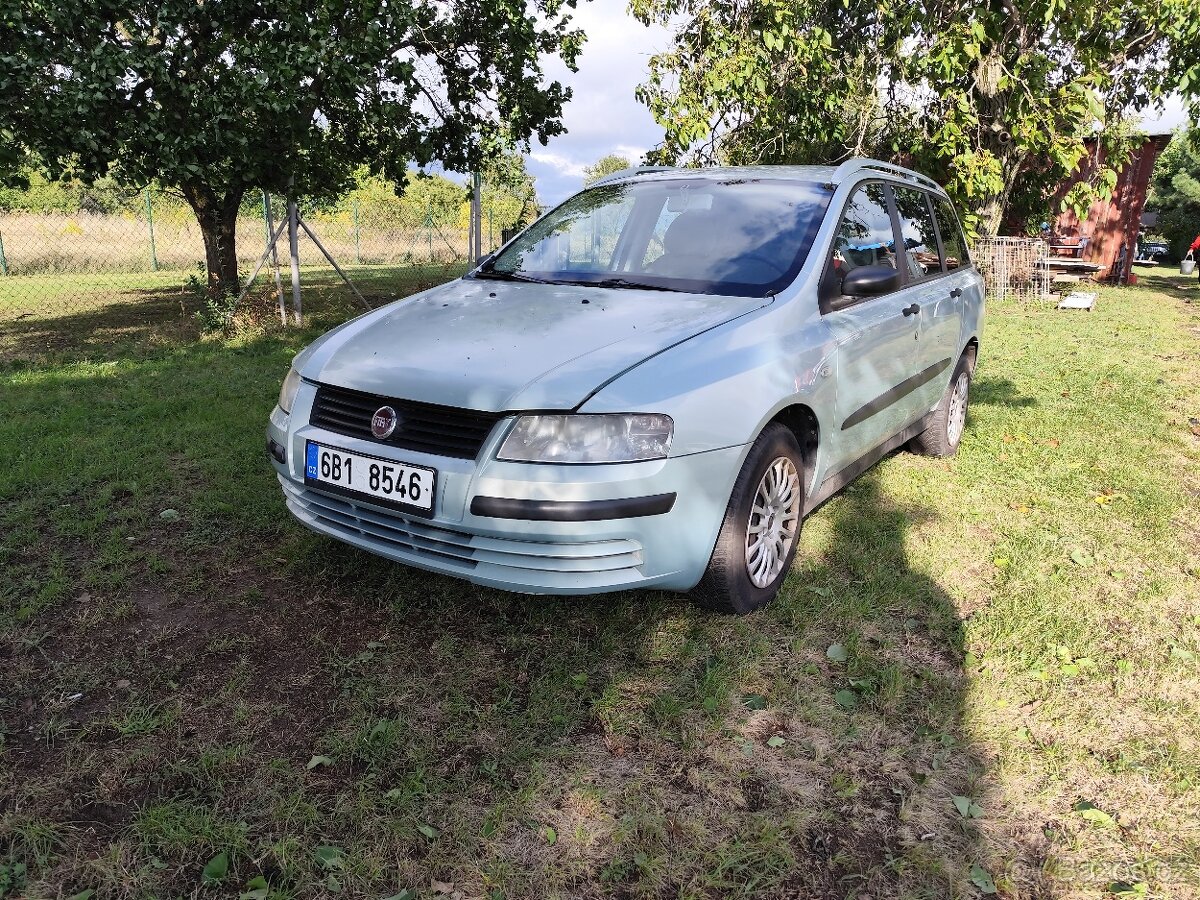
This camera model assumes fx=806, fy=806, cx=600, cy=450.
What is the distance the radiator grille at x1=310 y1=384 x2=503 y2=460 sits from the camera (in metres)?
2.52

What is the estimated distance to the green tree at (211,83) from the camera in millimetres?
6922

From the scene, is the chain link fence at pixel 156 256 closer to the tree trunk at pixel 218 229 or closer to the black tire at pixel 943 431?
the tree trunk at pixel 218 229

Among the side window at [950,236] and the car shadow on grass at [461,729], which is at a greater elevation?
the side window at [950,236]

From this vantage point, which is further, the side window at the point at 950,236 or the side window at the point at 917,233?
the side window at the point at 950,236

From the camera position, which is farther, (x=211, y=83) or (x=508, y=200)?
(x=508, y=200)

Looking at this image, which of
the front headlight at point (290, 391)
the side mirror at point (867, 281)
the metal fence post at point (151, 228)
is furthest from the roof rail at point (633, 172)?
the metal fence post at point (151, 228)

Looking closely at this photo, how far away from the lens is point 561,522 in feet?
8.01

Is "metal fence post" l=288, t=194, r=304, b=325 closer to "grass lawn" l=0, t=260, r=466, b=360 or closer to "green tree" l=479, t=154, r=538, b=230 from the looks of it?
"grass lawn" l=0, t=260, r=466, b=360

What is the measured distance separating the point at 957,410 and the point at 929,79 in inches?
379

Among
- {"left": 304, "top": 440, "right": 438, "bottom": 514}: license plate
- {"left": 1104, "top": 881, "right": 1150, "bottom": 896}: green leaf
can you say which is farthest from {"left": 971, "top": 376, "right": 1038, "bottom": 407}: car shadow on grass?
{"left": 304, "top": 440, "right": 438, "bottom": 514}: license plate

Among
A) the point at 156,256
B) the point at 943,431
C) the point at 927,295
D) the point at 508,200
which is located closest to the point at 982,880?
the point at 927,295

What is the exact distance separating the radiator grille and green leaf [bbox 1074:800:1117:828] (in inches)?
77.5

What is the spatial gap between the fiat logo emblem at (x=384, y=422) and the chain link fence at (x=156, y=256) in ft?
24.3

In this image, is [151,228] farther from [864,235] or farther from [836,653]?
[836,653]
